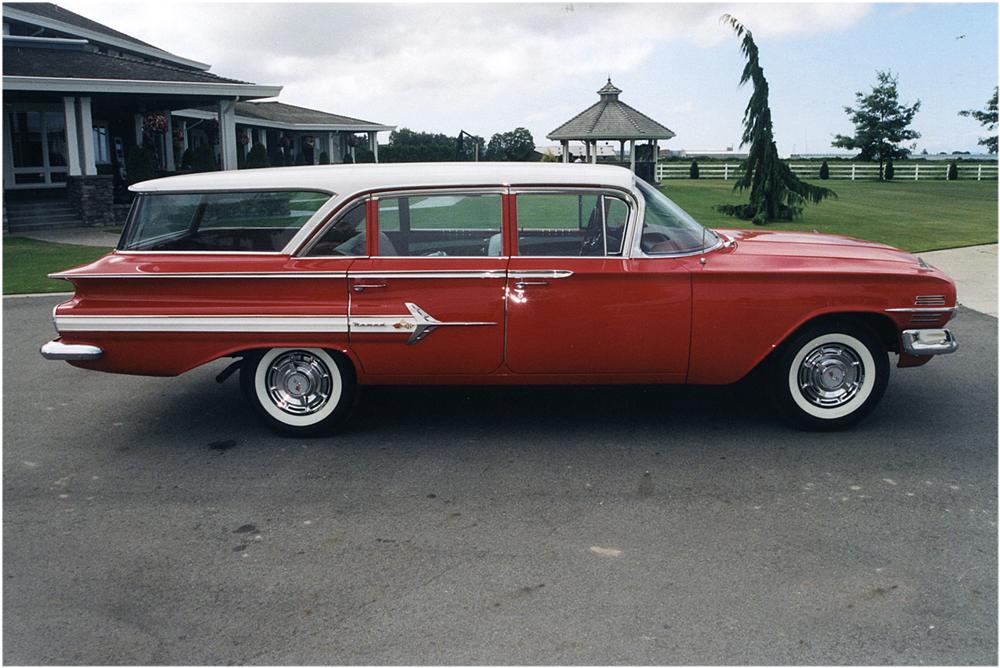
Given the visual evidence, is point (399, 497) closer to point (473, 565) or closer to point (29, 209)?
point (473, 565)

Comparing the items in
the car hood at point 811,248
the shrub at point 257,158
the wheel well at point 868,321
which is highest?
the shrub at point 257,158

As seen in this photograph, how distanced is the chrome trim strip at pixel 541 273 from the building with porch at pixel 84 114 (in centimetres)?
1973

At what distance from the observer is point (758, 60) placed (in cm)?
2070

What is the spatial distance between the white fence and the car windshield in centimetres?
5092

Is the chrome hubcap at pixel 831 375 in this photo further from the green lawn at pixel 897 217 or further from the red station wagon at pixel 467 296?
the green lawn at pixel 897 217

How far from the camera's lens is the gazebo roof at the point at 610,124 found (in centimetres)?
3881

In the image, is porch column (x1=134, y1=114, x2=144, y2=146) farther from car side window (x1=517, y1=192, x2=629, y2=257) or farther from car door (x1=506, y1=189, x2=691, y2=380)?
car door (x1=506, y1=189, x2=691, y2=380)

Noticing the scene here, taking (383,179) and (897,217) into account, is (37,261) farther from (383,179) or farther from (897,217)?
(897,217)

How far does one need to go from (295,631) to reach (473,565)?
874mm

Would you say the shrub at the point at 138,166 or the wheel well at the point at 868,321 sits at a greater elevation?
the shrub at the point at 138,166

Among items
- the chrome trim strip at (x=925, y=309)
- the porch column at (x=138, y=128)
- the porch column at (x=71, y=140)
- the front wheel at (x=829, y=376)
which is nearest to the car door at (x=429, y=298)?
the front wheel at (x=829, y=376)

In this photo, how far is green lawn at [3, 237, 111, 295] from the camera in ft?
41.4

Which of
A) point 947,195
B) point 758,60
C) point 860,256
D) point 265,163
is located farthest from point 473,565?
point 947,195

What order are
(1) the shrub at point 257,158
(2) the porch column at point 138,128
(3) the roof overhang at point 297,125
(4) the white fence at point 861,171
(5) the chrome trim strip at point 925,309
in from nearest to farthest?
(5) the chrome trim strip at point 925,309 < (1) the shrub at point 257,158 < (2) the porch column at point 138,128 < (3) the roof overhang at point 297,125 < (4) the white fence at point 861,171
